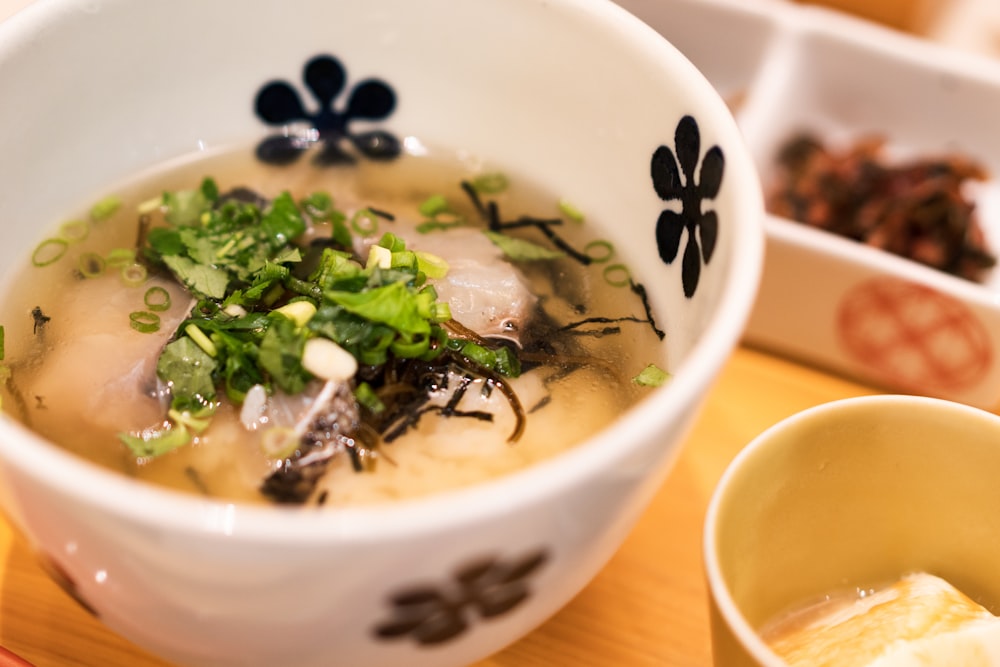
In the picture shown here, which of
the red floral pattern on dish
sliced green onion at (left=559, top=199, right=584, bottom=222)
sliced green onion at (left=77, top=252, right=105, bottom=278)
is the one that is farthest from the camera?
the red floral pattern on dish

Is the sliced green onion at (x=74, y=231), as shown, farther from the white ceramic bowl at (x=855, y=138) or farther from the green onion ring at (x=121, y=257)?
the white ceramic bowl at (x=855, y=138)

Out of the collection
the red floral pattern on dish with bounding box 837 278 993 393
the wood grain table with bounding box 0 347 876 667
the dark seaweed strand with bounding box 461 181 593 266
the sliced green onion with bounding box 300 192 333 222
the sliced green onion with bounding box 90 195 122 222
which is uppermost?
the dark seaweed strand with bounding box 461 181 593 266

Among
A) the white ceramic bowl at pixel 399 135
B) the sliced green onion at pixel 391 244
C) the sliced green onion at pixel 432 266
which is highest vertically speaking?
the white ceramic bowl at pixel 399 135

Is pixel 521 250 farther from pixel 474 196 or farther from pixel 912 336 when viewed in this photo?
pixel 912 336

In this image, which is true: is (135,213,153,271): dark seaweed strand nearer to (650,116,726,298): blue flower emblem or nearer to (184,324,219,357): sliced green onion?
(184,324,219,357): sliced green onion

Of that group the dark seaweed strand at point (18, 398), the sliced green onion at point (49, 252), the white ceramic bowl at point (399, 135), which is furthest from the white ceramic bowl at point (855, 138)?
the dark seaweed strand at point (18, 398)

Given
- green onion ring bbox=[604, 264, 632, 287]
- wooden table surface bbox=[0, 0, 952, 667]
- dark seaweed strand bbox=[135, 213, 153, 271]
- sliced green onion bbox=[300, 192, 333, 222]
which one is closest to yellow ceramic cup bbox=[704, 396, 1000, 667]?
wooden table surface bbox=[0, 0, 952, 667]

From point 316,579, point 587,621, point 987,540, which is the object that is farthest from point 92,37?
point 987,540

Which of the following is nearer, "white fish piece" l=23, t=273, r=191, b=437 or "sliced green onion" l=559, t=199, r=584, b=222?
"white fish piece" l=23, t=273, r=191, b=437

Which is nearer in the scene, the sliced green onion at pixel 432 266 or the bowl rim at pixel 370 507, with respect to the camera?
the bowl rim at pixel 370 507
